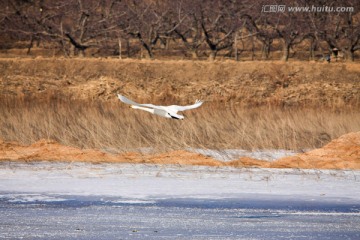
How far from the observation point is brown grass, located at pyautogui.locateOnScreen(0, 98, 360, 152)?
56.0ft

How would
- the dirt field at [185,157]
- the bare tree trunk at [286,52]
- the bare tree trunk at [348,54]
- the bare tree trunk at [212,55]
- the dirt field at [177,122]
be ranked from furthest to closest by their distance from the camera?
the bare tree trunk at [212,55], the bare tree trunk at [286,52], the bare tree trunk at [348,54], the dirt field at [177,122], the dirt field at [185,157]

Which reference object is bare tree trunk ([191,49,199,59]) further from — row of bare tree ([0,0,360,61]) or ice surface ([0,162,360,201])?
ice surface ([0,162,360,201])

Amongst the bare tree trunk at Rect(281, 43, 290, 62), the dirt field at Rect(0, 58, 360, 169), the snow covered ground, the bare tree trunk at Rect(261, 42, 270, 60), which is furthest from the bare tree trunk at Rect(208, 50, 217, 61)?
the snow covered ground

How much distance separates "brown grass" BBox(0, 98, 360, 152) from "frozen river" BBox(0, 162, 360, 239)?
309 centimetres

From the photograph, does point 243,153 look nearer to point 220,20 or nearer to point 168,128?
point 168,128

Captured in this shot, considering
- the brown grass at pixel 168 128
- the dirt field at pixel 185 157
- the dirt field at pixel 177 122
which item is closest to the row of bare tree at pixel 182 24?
the dirt field at pixel 177 122

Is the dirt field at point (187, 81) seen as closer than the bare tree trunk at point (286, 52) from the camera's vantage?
Yes

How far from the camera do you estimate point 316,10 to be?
45.1 metres

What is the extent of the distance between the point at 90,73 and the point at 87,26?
12744 millimetres

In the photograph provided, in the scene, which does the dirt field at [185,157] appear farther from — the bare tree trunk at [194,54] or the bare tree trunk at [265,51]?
the bare tree trunk at [194,54]

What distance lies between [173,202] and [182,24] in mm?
37723

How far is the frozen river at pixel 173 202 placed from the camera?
859 centimetres

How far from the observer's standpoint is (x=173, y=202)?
10.4 meters

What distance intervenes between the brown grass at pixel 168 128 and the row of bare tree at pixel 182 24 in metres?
23.2
